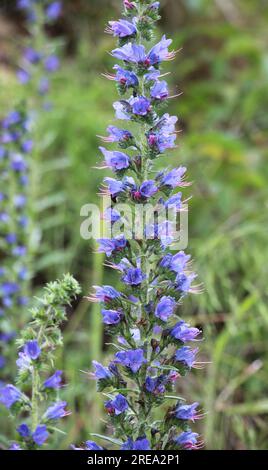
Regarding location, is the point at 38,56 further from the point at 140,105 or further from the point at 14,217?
the point at 140,105

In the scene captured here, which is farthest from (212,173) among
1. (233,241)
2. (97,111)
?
(97,111)

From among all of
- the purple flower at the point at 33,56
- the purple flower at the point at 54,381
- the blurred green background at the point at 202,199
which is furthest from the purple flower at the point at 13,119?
the purple flower at the point at 54,381

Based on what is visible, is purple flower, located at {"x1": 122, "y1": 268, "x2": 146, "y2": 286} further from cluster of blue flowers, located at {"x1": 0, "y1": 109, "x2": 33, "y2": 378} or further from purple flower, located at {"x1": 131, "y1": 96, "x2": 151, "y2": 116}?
cluster of blue flowers, located at {"x1": 0, "y1": 109, "x2": 33, "y2": 378}

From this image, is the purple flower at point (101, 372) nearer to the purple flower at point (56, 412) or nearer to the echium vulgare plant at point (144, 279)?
the echium vulgare plant at point (144, 279)

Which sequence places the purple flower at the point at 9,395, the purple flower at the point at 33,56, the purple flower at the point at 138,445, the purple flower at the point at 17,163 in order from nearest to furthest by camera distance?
the purple flower at the point at 138,445
the purple flower at the point at 9,395
the purple flower at the point at 17,163
the purple flower at the point at 33,56

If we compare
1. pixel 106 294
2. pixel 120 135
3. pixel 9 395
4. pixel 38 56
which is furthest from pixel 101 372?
pixel 38 56
